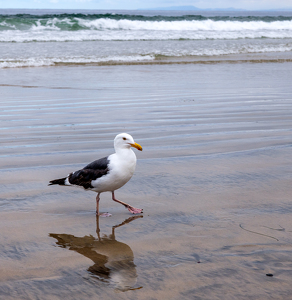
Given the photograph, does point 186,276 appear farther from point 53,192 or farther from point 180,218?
point 53,192

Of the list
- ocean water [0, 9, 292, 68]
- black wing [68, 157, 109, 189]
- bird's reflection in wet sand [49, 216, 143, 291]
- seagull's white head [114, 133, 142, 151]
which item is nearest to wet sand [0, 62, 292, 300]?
bird's reflection in wet sand [49, 216, 143, 291]

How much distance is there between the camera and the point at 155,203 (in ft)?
13.8

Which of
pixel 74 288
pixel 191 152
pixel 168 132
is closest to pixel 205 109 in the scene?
pixel 168 132

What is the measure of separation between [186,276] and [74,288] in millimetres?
770

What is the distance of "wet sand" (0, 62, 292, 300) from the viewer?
9.13ft

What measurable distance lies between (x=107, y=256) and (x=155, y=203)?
1140 mm

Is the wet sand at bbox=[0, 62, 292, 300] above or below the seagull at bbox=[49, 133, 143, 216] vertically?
below

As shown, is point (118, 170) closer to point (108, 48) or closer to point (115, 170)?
point (115, 170)

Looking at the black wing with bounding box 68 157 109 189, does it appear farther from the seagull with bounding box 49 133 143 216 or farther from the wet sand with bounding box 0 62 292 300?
the wet sand with bounding box 0 62 292 300

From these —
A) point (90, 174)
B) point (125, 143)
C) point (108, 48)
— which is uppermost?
point (108, 48)

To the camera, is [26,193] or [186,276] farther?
[26,193]

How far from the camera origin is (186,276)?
9.21 ft

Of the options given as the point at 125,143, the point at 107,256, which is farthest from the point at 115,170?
the point at 107,256

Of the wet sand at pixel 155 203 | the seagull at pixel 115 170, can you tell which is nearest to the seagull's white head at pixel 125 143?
the seagull at pixel 115 170
